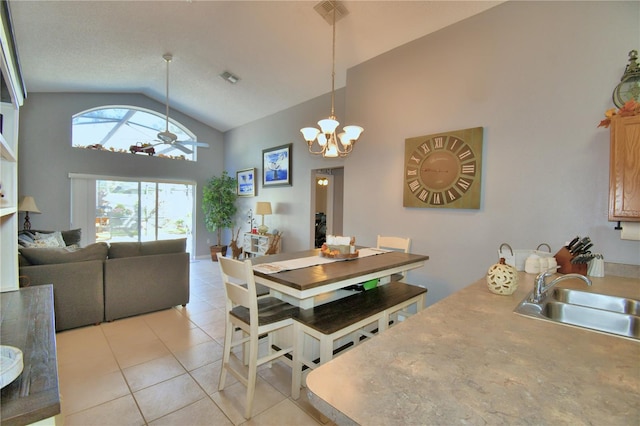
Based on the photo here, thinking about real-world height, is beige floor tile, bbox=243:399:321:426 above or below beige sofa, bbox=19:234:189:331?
below

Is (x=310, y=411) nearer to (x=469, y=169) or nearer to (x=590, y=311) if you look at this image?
(x=590, y=311)

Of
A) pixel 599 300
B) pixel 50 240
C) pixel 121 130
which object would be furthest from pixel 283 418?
pixel 121 130

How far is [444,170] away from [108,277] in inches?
148

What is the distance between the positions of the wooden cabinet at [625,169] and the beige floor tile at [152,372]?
10.6 ft

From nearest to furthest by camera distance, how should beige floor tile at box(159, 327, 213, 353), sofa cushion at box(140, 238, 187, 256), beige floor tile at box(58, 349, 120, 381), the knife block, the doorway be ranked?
1. the knife block
2. beige floor tile at box(58, 349, 120, 381)
3. beige floor tile at box(159, 327, 213, 353)
4. sofa cushion at box(140, 238, 187, 256)
5. the doorway

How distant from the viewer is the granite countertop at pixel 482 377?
63 cm

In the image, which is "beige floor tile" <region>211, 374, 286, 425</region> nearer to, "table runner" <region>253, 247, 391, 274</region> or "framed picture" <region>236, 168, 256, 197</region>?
"table runner" <region>253, 247, 391, 274</region>

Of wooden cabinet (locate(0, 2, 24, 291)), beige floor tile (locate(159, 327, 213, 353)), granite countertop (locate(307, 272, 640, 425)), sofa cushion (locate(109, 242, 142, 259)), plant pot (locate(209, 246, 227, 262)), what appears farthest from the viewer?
plant pot (locate(209, 246, 227, 262))

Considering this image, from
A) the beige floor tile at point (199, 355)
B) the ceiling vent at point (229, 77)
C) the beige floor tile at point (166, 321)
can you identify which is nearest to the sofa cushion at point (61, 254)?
the beige floor tile at point (166, 321)

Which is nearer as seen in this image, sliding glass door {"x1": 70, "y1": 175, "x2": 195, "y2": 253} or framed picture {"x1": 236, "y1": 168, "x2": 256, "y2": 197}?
sliding glass door {"x1": 70, "y1": 175, "x2": 195, "y2": 253}

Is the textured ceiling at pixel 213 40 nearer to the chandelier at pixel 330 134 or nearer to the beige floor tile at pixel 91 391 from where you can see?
the chandelier at pixel 330 134

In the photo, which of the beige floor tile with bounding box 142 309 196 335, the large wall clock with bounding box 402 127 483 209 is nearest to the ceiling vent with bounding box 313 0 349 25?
the large wall clock with bounding box 402 127 483 209

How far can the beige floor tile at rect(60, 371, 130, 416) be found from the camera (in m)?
1.83

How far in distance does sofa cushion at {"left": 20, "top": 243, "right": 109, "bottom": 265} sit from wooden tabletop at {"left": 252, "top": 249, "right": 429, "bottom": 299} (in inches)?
80.4
